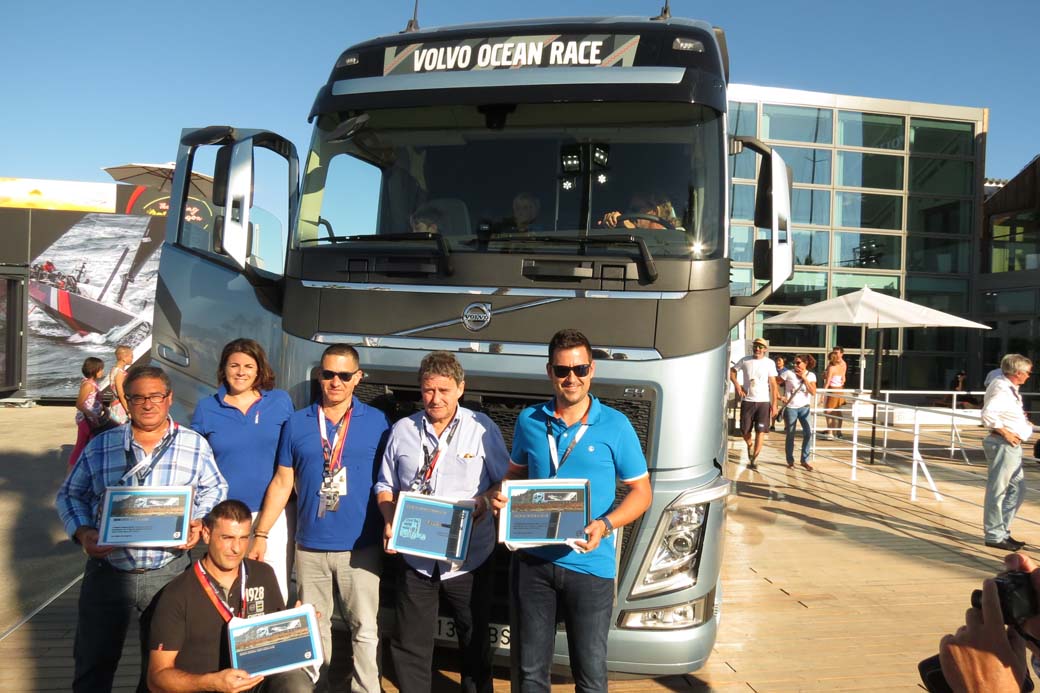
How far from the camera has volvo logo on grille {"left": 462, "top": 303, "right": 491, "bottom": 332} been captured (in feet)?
12.6

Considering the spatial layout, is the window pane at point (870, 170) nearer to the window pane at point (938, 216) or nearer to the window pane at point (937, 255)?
the window pane at point (938, 216)

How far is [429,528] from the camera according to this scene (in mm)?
3297

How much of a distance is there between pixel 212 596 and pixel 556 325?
6.14 feet

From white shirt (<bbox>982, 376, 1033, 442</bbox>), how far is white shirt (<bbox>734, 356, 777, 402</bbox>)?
3947 millimetres

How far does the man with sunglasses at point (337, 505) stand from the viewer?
3533mm

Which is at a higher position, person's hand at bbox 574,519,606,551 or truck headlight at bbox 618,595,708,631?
person's hand at bbox 574,519,606,551

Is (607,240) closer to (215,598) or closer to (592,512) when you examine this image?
(592,512)

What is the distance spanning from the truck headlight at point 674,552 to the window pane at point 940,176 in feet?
73.8

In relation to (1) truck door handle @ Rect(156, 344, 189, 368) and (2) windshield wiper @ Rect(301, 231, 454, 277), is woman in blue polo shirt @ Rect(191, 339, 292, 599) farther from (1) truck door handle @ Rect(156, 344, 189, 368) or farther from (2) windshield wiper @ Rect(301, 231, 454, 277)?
(1) truck door handle @ Rect(156, 344, 189, 368)

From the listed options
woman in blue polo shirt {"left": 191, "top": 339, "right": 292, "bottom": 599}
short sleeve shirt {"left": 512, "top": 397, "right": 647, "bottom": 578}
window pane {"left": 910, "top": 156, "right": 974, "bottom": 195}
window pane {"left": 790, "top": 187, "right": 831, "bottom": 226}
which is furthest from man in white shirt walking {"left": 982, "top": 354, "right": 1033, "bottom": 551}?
window pane {"left": 910, "top": 156, "right": 974, "bottom": 195}

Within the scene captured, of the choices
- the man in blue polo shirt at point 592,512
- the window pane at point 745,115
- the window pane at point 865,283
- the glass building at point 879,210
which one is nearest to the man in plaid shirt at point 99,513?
the man in blue polo shirt at point 592,512

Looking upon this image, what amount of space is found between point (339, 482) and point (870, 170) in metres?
22.6

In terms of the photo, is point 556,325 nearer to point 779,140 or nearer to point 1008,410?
point 1008,410

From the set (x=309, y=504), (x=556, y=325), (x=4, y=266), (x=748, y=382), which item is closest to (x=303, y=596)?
(x=309, y=504)
